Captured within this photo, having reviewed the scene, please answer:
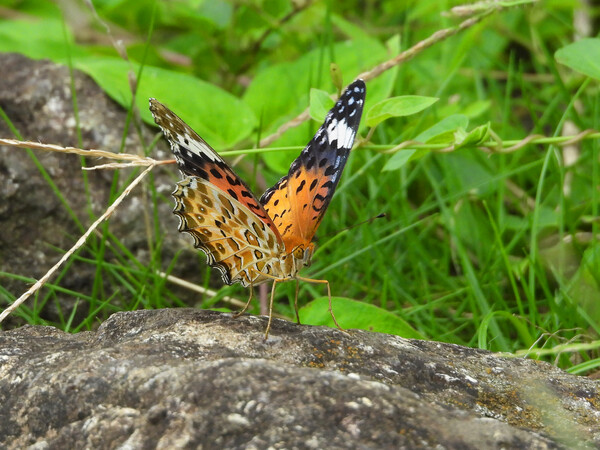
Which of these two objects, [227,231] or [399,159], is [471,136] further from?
[227,231]

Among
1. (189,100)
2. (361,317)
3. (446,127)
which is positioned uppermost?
(189,100)

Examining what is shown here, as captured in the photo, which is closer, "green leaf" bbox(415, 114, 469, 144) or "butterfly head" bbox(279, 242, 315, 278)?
"butterfly head" bbox(279, 242, 315, 278)

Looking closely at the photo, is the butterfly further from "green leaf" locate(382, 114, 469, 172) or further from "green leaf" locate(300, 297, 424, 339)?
"green leaf" locate(382, 114, 469, 172)

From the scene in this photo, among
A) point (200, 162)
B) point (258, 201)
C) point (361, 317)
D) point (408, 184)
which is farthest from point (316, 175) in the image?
point (408, 184)

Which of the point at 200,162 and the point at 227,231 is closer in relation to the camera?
the point at 200,162

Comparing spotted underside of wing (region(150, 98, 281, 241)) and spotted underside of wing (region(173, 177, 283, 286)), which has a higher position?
spotted underside of wing (region(150, 98, 281, 241))

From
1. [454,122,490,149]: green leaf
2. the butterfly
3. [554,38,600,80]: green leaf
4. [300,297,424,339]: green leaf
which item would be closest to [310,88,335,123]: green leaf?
the butterfly

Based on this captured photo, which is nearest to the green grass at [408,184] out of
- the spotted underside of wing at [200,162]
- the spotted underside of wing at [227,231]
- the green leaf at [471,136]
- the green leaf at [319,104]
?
the green leaf at [471,136]
